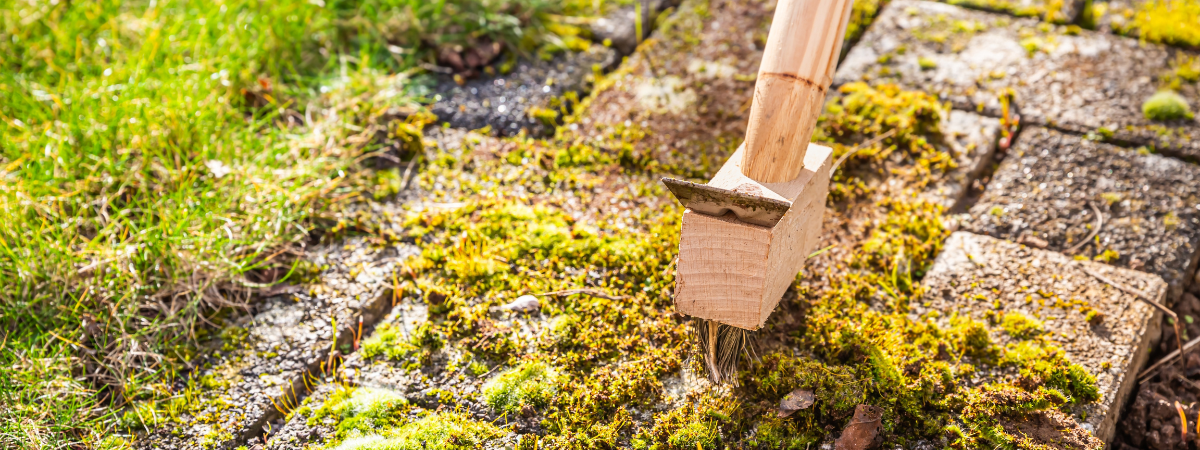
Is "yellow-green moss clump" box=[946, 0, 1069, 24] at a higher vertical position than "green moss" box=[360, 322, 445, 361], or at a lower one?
higher

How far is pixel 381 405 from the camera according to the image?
2125 mm

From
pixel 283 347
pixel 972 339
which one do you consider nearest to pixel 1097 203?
pixel 972 339

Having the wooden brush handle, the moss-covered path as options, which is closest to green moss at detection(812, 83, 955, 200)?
the moss-covered path

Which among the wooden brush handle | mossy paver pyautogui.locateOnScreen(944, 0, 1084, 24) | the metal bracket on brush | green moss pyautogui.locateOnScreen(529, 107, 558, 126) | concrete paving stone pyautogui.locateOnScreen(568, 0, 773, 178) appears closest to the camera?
the metal bracket on brush

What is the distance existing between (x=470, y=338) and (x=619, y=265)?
0.55 metres

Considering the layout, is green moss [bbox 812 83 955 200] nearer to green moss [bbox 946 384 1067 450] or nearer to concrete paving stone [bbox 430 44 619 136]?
green moss [bbox 946 384 1067 450]

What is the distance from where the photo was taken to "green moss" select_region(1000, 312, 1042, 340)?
7.39 feet

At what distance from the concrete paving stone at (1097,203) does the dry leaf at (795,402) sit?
1.03m

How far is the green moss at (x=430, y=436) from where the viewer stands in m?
2.01

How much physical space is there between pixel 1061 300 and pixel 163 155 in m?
3.17

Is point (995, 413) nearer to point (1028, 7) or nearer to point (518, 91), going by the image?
point (518, 91)

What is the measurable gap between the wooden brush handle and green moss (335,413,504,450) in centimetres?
102

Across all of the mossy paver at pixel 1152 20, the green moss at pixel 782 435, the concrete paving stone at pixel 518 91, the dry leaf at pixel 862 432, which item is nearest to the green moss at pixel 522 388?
the green moss at pixel 782 435

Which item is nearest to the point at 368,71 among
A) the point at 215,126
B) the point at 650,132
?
the point at 215,126
